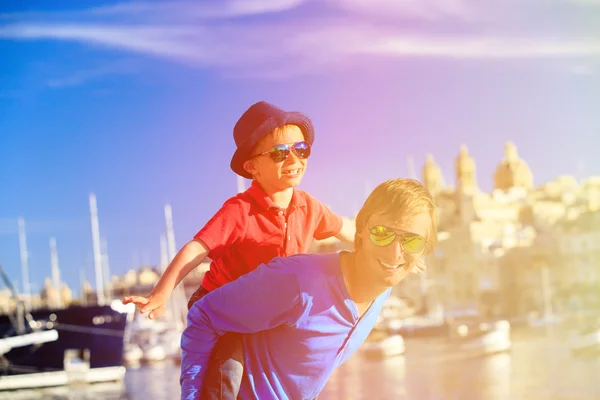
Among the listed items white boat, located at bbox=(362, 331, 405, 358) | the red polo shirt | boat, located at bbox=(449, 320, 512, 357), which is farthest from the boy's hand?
boat, located at bbox=(449, 320, 512, 357)

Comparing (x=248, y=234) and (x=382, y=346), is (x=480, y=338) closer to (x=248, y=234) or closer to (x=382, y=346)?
(x=382, y=346)

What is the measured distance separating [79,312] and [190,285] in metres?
11.6

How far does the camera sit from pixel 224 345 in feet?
4.11

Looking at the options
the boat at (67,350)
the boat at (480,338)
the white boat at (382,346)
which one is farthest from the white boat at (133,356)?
the boat at (480,338)

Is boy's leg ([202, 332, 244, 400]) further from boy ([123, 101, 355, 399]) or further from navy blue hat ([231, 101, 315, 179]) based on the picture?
navy blue hat ([231, 101, 315, 179])

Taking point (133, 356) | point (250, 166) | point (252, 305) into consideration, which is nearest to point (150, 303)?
point (252, 305)

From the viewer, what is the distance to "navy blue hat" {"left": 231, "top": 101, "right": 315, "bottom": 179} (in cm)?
137

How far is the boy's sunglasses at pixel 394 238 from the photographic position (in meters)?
1.21

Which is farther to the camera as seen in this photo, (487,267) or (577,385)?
(487,267)

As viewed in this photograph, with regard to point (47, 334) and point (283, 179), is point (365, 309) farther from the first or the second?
point (47, 334)

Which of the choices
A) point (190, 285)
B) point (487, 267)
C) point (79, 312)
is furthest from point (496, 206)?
point (79, 312)

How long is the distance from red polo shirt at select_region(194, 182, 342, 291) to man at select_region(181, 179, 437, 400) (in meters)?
0.14

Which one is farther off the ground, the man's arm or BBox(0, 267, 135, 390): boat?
the man's arm

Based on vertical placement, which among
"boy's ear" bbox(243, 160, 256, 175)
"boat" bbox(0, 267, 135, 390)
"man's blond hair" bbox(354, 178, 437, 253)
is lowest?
"boat" bbox(0, 267, 135, 390)
